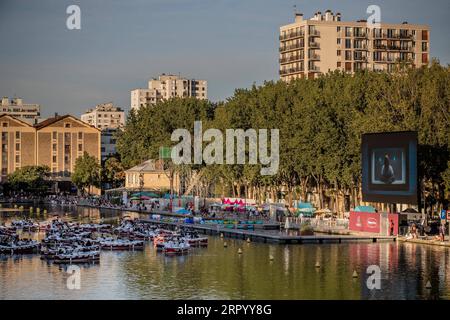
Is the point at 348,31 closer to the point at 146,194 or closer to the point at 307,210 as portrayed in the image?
the point at 146,194

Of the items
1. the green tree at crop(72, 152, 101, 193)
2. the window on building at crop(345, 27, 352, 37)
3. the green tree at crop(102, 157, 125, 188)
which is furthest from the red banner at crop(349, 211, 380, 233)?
the green tree at crop(102, 157, 125, 188)

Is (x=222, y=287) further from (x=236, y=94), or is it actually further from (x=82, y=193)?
(x=82, y=193)

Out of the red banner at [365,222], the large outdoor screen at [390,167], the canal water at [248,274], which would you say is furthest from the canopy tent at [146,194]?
the large outdoor screen at [390,167]

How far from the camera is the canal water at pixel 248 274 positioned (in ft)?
179

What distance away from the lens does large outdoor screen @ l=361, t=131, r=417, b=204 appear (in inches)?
2977

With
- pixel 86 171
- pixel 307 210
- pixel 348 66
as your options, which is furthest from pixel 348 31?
pixel 307 210

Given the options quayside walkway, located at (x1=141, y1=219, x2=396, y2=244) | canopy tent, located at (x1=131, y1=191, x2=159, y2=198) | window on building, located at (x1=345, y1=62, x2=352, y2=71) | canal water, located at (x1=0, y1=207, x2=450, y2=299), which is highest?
window on building, located at (x1=345, y1=62, x2=352, y2=71)

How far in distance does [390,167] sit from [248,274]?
20.9 m

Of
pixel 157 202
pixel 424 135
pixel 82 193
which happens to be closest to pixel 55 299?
pixel 424 135

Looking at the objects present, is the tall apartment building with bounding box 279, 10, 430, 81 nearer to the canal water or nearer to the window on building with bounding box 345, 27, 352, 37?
the window on building with bounding box 345, 27, 352, 37

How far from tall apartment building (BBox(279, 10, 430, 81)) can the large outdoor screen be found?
7085 centimetres

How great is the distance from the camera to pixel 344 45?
15212cm

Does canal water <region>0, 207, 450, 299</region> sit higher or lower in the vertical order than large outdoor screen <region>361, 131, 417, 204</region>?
lower

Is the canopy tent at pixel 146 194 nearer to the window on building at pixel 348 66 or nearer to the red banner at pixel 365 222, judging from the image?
the window on building at pixel 348 66
